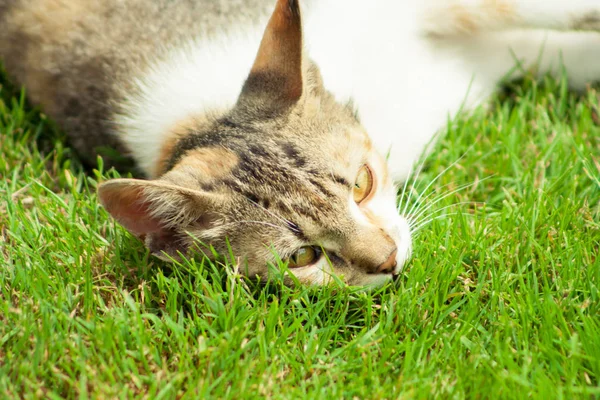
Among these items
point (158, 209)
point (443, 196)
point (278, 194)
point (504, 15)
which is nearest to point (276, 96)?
point (278, 194)

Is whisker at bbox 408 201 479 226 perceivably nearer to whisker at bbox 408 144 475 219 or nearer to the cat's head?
whisker at bbox 408 144 475 219

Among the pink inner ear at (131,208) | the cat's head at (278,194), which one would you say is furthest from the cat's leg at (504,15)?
the pink inner ear at (131,208)

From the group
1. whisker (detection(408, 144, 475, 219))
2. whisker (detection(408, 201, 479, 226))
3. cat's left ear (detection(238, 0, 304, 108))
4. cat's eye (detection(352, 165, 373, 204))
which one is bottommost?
whisker (detection(408, 201, 479, 226))

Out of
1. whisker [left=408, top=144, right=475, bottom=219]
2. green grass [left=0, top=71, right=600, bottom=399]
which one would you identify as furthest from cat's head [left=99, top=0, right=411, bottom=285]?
whisker [left=408, top=144, right=475, bottom=219]

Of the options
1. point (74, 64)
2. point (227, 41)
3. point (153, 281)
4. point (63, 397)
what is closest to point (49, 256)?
point (153, 281)

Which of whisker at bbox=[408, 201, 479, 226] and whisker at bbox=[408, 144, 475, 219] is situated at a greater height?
whisker at bbox=[408, 144, 475, 219]

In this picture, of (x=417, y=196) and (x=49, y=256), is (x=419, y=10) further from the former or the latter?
(x=49, y=256)

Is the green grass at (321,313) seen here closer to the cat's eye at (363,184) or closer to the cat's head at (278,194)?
the cat's head at (278,194)
